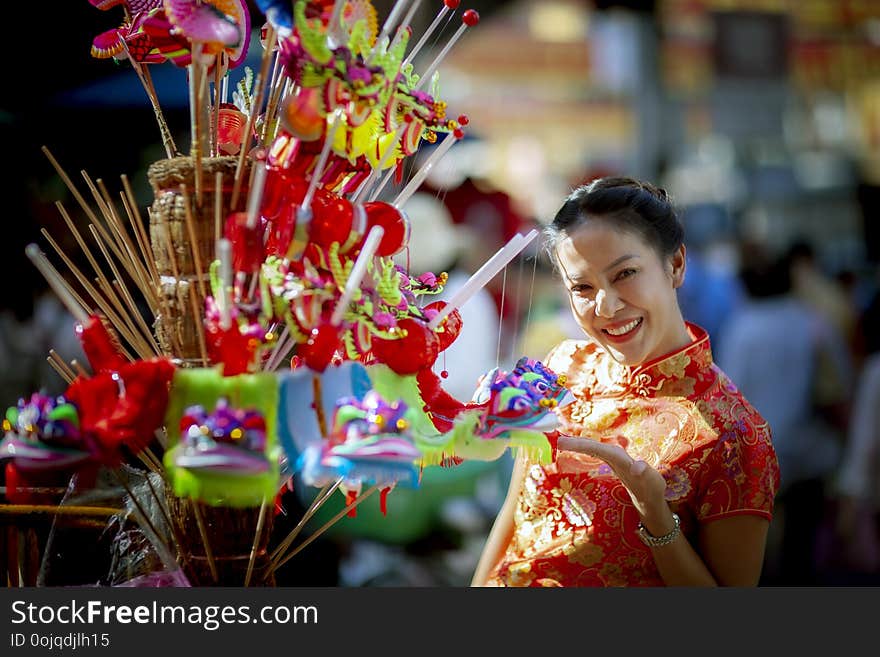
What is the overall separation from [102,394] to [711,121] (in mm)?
5622

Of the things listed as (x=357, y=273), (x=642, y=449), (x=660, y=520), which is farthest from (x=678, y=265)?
(x=357, y=273)

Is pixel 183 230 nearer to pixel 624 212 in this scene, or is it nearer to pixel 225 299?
pixel 225 299

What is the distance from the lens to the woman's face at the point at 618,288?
1.45m

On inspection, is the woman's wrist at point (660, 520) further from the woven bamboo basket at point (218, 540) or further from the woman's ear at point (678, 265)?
the woven bamboo basket at point (218, 540)

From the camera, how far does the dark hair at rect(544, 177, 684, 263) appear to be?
1485 mm

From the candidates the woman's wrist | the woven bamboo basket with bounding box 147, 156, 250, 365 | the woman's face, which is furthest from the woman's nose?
the woven bamboo basket with bounding box 147, 156, 250, 365

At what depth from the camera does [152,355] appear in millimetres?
1394

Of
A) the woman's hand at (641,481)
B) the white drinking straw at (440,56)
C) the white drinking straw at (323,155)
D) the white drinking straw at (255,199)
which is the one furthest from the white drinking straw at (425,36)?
the woman's hand at (641,481)

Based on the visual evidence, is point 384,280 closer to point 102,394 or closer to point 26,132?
point 102,394

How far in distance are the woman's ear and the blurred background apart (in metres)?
0.21

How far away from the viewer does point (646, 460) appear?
1480 millimetres

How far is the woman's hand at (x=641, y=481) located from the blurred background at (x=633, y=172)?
→ 0.23 metres

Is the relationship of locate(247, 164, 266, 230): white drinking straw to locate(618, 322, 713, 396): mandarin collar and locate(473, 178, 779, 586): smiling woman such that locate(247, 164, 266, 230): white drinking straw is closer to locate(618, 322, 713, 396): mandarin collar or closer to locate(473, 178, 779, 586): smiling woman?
locate(473, 178, 779, 586): smiling woman

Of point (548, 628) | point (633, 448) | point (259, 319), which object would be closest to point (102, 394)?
point (259, 319)
